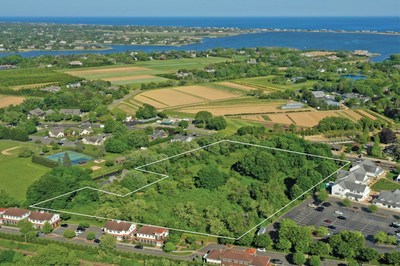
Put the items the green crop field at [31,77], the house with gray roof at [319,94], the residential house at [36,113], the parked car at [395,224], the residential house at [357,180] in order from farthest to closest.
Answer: the green crop field at [31,77]
the house with gray roof at [319,94]
the residential house at [36,113]
the residential house at [357,180]
the parked car at [395,224]

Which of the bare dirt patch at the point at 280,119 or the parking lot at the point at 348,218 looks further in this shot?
the bare dirt patch at the point at 280,119

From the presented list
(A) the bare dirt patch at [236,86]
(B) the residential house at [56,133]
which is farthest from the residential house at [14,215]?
(A) the bare dirt patch at [236,86]

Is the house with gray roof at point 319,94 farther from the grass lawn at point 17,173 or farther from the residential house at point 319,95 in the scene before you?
the grass lawn at point 17,173

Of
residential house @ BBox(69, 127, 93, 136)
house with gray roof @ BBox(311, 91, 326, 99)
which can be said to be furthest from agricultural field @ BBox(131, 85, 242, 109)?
residential house @ BBox(69, 127, 93, 136)

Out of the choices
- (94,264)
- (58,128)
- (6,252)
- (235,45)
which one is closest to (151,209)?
(94,264)

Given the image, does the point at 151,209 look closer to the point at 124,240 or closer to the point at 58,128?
the point at 124,240

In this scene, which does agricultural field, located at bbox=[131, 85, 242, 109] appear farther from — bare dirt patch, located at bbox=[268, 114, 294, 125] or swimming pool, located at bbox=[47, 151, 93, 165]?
swimming pool, located at bbox=[47, 151, 93, 165]

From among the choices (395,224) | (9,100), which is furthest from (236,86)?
(395,224)
